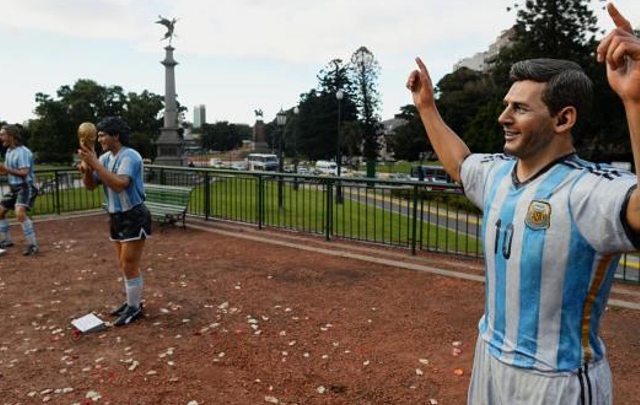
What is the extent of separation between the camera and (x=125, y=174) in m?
4.91

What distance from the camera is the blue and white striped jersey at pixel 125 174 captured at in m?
4.97

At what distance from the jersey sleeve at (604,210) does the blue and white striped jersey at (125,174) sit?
4513 mm

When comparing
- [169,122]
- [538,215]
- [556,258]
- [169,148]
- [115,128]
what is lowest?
[556,258]

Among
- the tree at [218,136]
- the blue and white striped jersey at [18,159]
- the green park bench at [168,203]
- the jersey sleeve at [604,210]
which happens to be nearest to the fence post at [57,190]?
the green park bench at [168,203]

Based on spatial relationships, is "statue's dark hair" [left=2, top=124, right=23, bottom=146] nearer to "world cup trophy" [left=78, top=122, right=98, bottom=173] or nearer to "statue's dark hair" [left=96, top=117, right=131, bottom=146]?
"statue's dark hair" [left=96, top=117, right=131, bottom=146]

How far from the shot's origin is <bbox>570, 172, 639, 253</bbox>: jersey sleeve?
4.20 feet

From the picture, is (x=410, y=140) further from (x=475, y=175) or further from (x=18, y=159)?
(x=475, y=175)

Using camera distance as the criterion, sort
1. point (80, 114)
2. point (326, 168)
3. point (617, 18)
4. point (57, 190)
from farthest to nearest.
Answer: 1. point (326, 168)
2. point (80, 114)
3. point (57, 190)
4. point (617, 18)

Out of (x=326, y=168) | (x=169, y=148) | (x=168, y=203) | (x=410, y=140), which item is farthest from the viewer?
(x=410, y=140)

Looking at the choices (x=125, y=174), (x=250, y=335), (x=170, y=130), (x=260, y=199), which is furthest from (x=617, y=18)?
(x=170, y=130)

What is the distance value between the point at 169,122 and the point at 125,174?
26417mm

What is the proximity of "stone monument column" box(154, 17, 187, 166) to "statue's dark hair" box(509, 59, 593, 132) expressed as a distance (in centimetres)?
2906

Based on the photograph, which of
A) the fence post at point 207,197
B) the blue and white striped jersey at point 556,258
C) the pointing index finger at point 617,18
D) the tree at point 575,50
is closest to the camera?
the pointing index finger at point 617,18

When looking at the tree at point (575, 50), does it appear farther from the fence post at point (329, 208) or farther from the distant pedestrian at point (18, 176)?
the distant pedestrian at point (18, 176)
